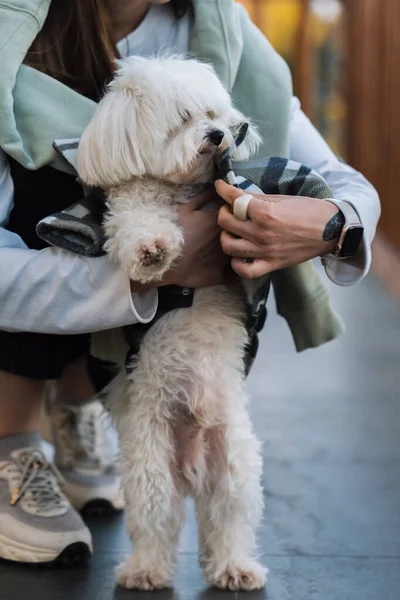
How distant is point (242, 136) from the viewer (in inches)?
58.8

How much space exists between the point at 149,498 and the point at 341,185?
0.63 meters

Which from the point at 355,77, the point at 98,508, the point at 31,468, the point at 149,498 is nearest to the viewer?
the point at 149,498

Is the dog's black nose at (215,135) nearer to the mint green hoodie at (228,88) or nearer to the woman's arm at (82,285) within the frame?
the woman's arm at (82,285)

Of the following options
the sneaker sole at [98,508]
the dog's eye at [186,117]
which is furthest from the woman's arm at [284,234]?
the sneaker sole at [98,508]

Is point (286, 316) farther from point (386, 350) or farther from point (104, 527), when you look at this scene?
point (386, 350)

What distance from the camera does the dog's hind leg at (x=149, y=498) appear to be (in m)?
1.48

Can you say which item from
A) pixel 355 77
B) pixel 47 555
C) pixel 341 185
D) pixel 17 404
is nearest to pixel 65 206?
pixel 17 404

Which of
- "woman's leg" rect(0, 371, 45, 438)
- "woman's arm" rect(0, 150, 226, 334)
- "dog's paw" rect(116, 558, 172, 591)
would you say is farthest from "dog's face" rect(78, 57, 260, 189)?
"dog's paw" rect(116, 558, 172, 591)

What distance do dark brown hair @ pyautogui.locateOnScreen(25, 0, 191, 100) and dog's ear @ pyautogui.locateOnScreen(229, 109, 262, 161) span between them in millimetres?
341

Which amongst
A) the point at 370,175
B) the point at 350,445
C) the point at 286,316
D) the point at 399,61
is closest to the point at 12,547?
the point at 286,316

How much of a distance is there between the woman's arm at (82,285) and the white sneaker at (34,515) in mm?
325

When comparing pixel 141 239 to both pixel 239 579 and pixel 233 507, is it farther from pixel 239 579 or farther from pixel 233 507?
pixel 239 579

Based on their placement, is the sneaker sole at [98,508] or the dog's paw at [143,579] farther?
the sneaker sole at [98,508]

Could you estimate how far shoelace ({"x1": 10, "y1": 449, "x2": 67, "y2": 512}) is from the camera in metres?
1.71
